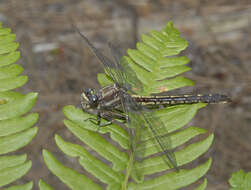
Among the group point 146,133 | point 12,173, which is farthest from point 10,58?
point 146,133

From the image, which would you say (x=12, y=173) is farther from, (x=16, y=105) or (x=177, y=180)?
(x=177, y=180)

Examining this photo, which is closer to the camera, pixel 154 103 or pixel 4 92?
pixel 4 92

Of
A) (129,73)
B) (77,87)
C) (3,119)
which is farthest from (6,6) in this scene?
(3,119)

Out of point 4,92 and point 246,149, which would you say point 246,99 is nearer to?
point 246,149

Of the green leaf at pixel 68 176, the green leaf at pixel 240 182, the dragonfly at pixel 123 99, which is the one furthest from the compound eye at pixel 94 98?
the green leaf at pixel 240 182

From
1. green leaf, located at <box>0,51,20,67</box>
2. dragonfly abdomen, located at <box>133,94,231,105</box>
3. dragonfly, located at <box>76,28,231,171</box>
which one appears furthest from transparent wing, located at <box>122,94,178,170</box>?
green leaf, located at <box>0,51,20,67</box>

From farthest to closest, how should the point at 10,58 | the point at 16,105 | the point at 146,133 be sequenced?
the point at 146,133 < the point at 10,58 < the point at 16,105

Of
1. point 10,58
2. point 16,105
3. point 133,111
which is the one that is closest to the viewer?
point 16,105
